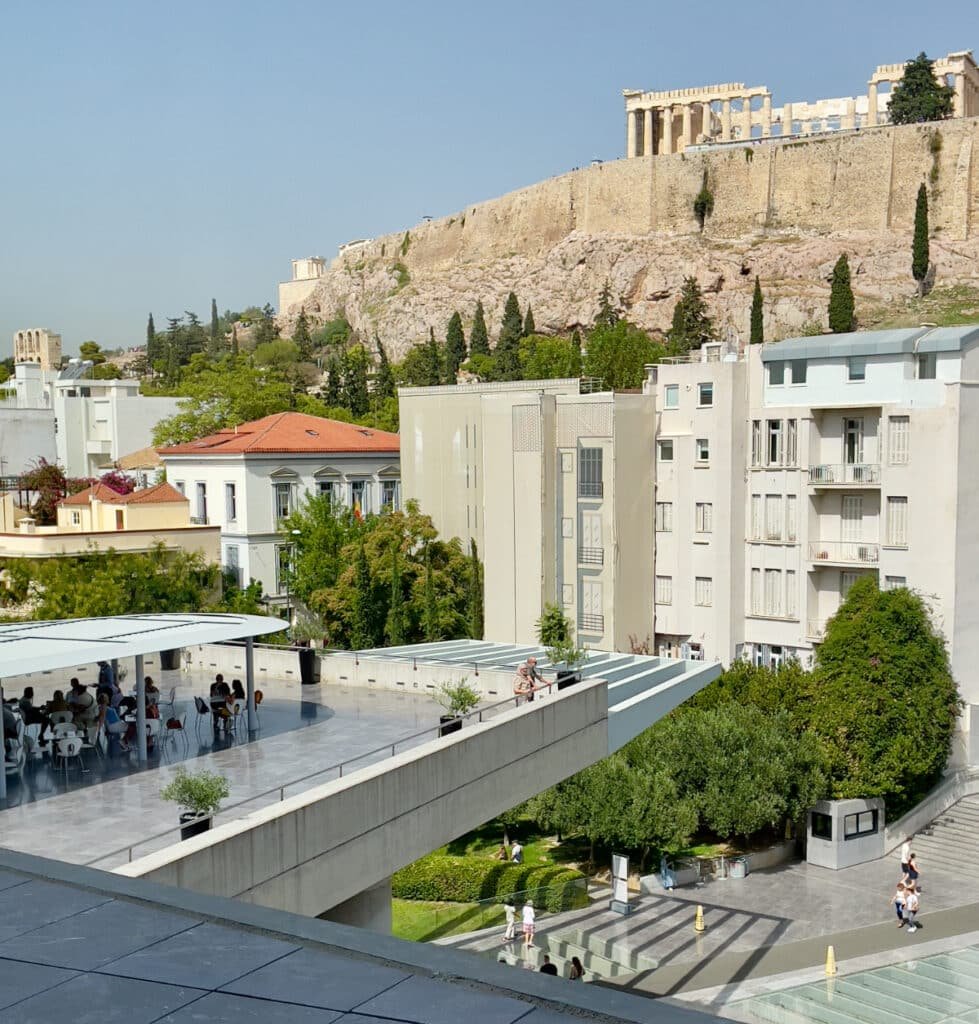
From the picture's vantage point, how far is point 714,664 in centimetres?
2358

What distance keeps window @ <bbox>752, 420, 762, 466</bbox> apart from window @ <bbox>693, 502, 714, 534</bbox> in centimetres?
195

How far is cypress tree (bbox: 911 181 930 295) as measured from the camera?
7606cm

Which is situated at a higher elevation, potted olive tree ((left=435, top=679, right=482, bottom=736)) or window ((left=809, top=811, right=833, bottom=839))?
potted olive tree ((left=435, top=679, right=482, bottom=736))

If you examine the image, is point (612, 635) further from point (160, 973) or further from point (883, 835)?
point (160, 973)

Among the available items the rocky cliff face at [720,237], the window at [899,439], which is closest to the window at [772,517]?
the window at [899,439]

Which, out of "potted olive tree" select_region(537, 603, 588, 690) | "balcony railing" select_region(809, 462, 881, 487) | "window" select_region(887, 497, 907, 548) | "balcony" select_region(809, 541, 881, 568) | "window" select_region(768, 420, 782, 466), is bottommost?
"balcony" select_region(809, 541, 881, 568)

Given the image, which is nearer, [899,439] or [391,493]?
[899,439]

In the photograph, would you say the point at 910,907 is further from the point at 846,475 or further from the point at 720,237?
the point at 720,237

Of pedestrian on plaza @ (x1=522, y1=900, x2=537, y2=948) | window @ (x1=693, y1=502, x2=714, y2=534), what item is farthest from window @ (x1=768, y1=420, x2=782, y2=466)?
pedestrian on plaza @ (x1=522, y1=900, x2=537, y2=948)

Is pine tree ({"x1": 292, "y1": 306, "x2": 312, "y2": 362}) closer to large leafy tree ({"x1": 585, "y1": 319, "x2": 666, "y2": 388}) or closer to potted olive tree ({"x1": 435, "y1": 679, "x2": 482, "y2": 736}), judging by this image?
large leafy tree ({"x1": 585, "y1": 319, "x2": 666, "y2": 388})

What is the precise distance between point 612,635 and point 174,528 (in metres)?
14.1

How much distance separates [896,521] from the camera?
116ft

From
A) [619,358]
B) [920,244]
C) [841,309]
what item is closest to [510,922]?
[619,358]

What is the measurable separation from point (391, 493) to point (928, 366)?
2142 cm
